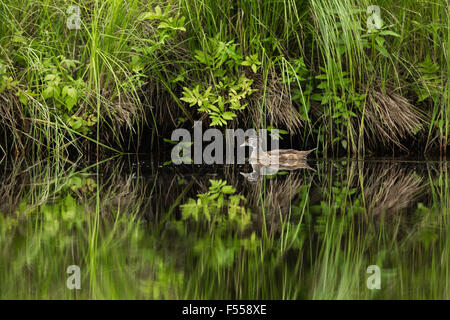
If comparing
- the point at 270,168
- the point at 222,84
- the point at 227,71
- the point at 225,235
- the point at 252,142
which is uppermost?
the point at 227,71

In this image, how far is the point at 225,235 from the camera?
304 cm

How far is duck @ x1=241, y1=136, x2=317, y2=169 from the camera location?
18.6 feet

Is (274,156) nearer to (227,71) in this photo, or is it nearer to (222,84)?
(222,84)

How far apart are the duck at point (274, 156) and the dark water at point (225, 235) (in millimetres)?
627

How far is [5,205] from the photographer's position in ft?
12.4

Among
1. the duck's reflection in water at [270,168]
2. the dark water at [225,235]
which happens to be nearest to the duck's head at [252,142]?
the duck's reflection in water at [270,168]

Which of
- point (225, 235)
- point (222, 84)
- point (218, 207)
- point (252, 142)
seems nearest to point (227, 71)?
point (222, 84)

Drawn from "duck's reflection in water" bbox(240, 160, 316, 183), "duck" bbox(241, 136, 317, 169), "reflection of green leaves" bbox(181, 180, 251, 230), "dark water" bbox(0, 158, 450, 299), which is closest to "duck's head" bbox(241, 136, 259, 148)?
"duck" bbox(241, 136, 317, 169)

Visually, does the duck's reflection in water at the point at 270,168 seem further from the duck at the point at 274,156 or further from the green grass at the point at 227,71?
the green grass at the point at 227,71

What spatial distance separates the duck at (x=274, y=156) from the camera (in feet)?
18.6

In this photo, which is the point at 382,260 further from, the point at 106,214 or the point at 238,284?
the point at 106,214

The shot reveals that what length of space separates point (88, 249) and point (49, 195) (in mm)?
1457

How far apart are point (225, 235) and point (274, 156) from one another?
277 cm
